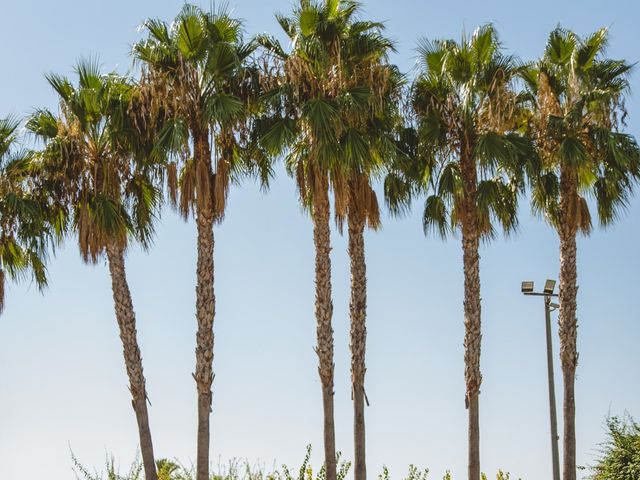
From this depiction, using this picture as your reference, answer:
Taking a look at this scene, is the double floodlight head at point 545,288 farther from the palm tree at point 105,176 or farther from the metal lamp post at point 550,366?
the palm tree at point 105,176

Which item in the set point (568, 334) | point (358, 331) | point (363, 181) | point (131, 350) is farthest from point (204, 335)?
point (568, 334)

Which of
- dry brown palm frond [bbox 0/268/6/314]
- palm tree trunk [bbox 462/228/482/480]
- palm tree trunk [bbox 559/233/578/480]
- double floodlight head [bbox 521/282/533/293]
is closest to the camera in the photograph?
double floodlight head [bbox 521/282/533/293]

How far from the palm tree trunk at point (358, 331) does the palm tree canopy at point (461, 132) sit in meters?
1.59

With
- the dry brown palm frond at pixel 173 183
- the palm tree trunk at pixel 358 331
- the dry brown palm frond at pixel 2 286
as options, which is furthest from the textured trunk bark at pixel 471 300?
the dry brown palm frond at pixel 2 286

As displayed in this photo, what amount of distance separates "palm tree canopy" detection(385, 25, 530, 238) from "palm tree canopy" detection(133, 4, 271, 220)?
13.9 feet

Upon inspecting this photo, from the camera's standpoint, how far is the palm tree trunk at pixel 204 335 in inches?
1084

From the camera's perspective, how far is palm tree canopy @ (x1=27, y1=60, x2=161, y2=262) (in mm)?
28844

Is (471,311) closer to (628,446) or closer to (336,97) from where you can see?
(336,97)

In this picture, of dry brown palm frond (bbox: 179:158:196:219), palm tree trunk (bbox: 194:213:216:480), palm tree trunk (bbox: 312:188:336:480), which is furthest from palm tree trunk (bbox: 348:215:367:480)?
dry brown palm frond (bbox: 179:158:196:219)

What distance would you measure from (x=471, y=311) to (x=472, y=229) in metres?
1.90

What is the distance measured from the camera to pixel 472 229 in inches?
1164

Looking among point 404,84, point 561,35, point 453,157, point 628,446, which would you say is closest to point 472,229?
point 453,157

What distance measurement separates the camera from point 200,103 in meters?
28.7

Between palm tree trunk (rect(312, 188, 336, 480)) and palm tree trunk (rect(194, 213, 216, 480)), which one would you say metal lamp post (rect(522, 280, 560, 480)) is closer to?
palm tree trunk (rect(312, 188, 336, 480))
